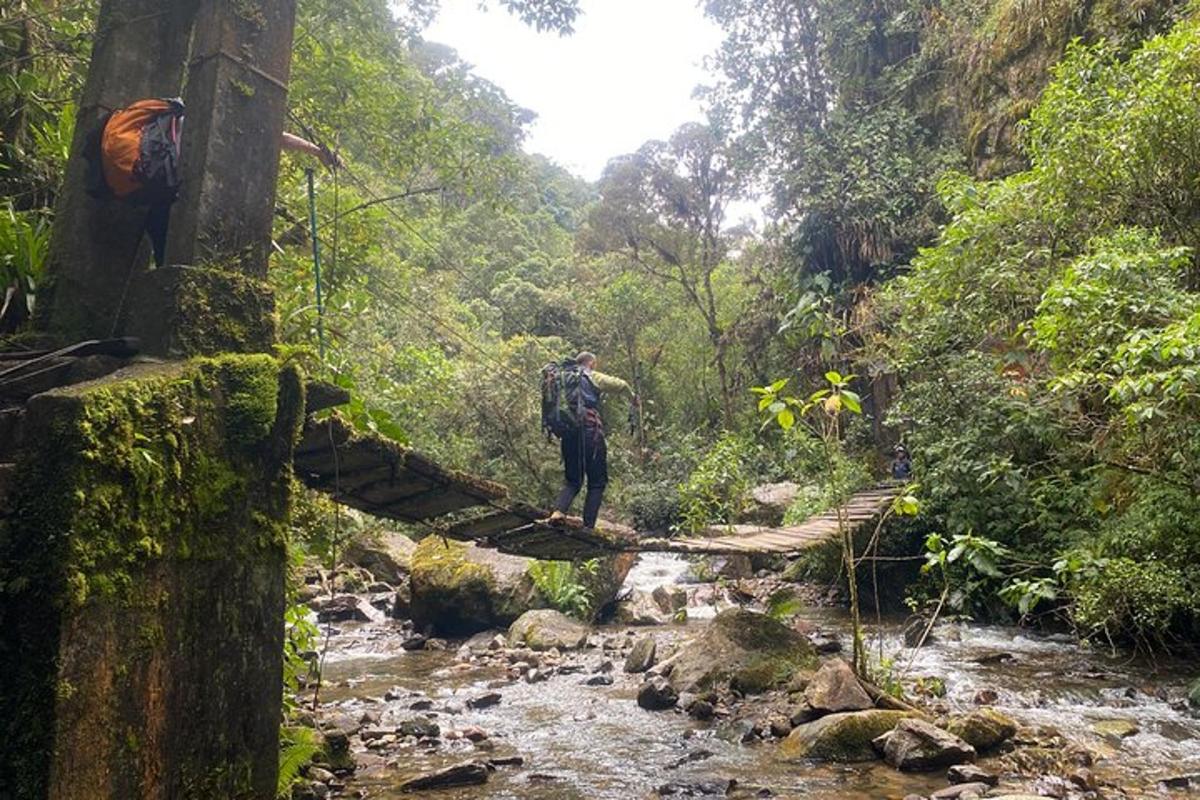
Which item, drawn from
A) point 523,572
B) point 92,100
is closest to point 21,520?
point 92,100

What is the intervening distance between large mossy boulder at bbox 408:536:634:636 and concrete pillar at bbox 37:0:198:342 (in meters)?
6.15

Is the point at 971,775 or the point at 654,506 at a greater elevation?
the point at 654,506

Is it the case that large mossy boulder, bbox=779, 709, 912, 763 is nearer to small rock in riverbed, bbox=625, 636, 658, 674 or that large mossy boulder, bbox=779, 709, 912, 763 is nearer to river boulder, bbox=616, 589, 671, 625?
small rock in riverbed, bbox=625, 636, 658, 674

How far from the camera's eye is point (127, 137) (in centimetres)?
313

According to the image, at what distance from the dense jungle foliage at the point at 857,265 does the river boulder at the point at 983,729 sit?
2.45ft

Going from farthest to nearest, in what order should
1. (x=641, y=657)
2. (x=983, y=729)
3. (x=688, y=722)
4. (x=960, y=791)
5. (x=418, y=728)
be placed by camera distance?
(x=641, y=657), (x=688, y=722), (x=418, y=728), (x=983, y=729), (x=960, y=791)

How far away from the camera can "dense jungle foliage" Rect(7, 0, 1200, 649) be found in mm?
5129

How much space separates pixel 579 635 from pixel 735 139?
12.0 meters

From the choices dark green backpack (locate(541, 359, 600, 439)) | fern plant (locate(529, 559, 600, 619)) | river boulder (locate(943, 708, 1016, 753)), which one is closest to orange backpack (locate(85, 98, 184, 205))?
dark green backpack (locate(541, 359, 600, 439))

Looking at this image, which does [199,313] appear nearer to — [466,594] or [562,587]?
[466,594]

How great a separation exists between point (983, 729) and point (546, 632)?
4.99 m

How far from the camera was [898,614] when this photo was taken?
352 inches

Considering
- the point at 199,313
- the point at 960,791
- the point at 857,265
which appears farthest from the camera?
the point at 857,265

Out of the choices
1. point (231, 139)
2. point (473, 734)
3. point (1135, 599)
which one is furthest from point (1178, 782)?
point (231, 139)
